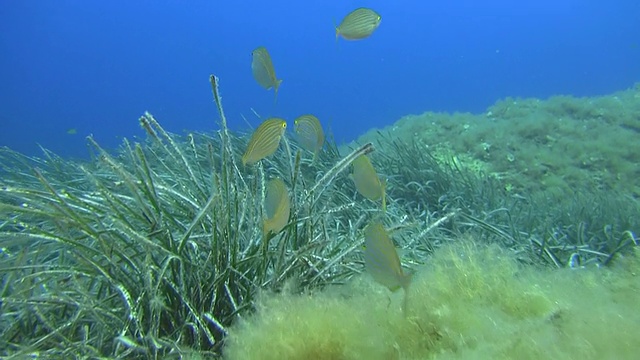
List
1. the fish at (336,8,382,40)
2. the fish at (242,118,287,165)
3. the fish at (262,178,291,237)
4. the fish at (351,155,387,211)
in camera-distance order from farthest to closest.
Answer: the fish at (336,8,382,40) → the fish at (351,155,387,211) → the fish at (242,118,287,165) → the fish at (262,178,291,237)

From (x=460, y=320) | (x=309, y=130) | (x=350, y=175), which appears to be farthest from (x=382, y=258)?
(x=309, y=130)

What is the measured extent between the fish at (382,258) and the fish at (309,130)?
1736mm

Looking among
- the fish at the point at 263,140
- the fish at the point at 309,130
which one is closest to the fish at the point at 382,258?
the fish at the point at 263,140

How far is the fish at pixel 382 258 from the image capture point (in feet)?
6.33

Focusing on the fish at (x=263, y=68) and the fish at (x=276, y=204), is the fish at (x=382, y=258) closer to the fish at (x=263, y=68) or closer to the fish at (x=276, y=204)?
the fish at (x=276, y=204)

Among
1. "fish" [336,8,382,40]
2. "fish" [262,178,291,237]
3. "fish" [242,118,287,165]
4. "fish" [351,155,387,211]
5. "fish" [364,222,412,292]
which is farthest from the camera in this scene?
"fish" [336,8,382,40]

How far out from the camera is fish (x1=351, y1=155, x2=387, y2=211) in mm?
3213

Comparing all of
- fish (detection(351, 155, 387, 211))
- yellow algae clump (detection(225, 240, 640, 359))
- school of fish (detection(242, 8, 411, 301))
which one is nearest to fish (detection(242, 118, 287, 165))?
school of fish (detection(242, 8, 411, 301))

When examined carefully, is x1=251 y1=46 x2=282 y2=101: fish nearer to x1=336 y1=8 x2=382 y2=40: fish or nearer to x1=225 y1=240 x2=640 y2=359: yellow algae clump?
x1=336 y1=8 x2=382 y2=40: fish

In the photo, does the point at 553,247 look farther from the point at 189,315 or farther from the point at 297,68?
the point at 297,68

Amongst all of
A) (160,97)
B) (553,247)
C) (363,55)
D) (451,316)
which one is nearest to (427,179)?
(553,247)

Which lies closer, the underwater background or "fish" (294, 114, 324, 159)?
the underwater background

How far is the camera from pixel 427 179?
5973 mm

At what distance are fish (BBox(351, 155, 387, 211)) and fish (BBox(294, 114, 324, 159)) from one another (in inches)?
20.9
